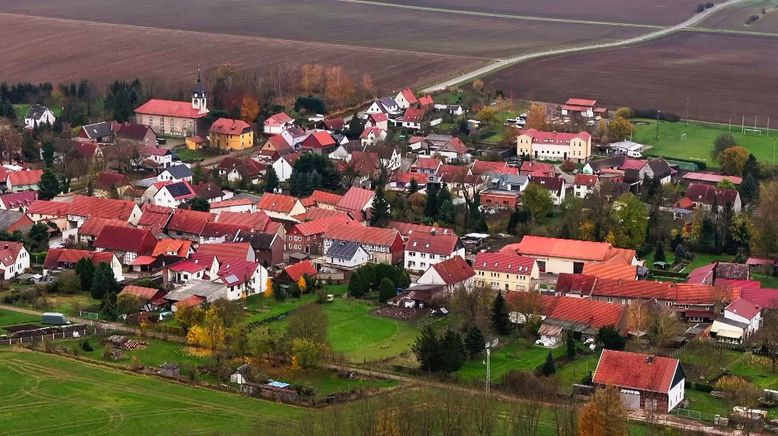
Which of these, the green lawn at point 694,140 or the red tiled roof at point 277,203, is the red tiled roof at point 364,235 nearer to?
the red tiled roof at point 277,203

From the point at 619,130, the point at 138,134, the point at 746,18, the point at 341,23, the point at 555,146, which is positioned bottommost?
the point at 555,146

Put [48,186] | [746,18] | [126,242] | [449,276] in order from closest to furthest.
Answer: [449,276]
[126,242]
[48,186]
[746,18]

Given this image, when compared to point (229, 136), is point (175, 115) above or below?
above

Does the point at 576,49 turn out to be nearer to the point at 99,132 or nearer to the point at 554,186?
the point at 99,132

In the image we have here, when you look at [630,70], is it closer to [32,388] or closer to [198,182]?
[198,182]

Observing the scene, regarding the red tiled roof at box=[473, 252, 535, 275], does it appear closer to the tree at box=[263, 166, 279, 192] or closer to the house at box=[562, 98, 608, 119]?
the tree at box=[263, 166, 279, 192]

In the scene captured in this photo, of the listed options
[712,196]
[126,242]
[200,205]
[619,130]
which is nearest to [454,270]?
[126,242]
